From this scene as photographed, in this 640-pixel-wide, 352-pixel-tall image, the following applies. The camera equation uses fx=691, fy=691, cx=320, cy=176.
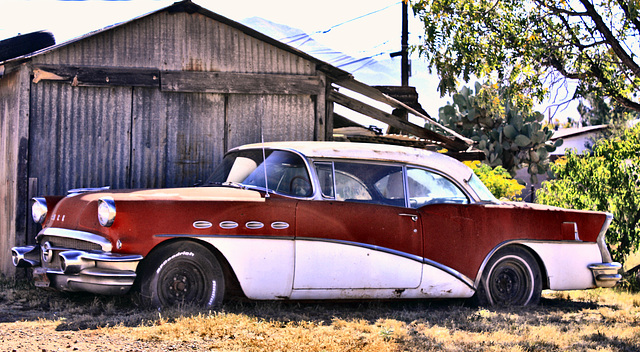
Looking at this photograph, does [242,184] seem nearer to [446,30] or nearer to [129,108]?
[129,108]

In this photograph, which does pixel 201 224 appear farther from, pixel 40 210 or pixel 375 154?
pixel 40 210

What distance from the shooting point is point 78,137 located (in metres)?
8.94

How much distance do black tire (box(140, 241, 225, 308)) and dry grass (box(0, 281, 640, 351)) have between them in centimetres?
16

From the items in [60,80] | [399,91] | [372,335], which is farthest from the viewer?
[399,91]

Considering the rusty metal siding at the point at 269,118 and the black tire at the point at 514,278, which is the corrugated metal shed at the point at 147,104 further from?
the black tire at the point at 514,278

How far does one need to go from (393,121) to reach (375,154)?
3602mm

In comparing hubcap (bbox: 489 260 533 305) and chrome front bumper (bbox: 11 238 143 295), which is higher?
chrome front bumper (bbox: 11 238 143 295)

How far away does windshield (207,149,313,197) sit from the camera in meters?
6.46

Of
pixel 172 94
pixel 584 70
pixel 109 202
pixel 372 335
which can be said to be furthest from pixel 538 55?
pixel 109 202

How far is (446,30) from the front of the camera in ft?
33.9

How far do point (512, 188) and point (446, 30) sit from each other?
6969 mm

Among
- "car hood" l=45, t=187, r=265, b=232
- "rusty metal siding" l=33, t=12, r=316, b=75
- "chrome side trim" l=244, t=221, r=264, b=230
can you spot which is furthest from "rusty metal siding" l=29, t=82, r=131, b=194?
"chrome side trim" l=244, t=221, r=264, b=230

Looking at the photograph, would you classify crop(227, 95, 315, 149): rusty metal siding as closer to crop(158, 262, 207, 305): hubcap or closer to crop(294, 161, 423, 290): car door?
crop(294, 161, 423, 290): car door

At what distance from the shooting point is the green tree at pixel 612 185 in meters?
9.73
